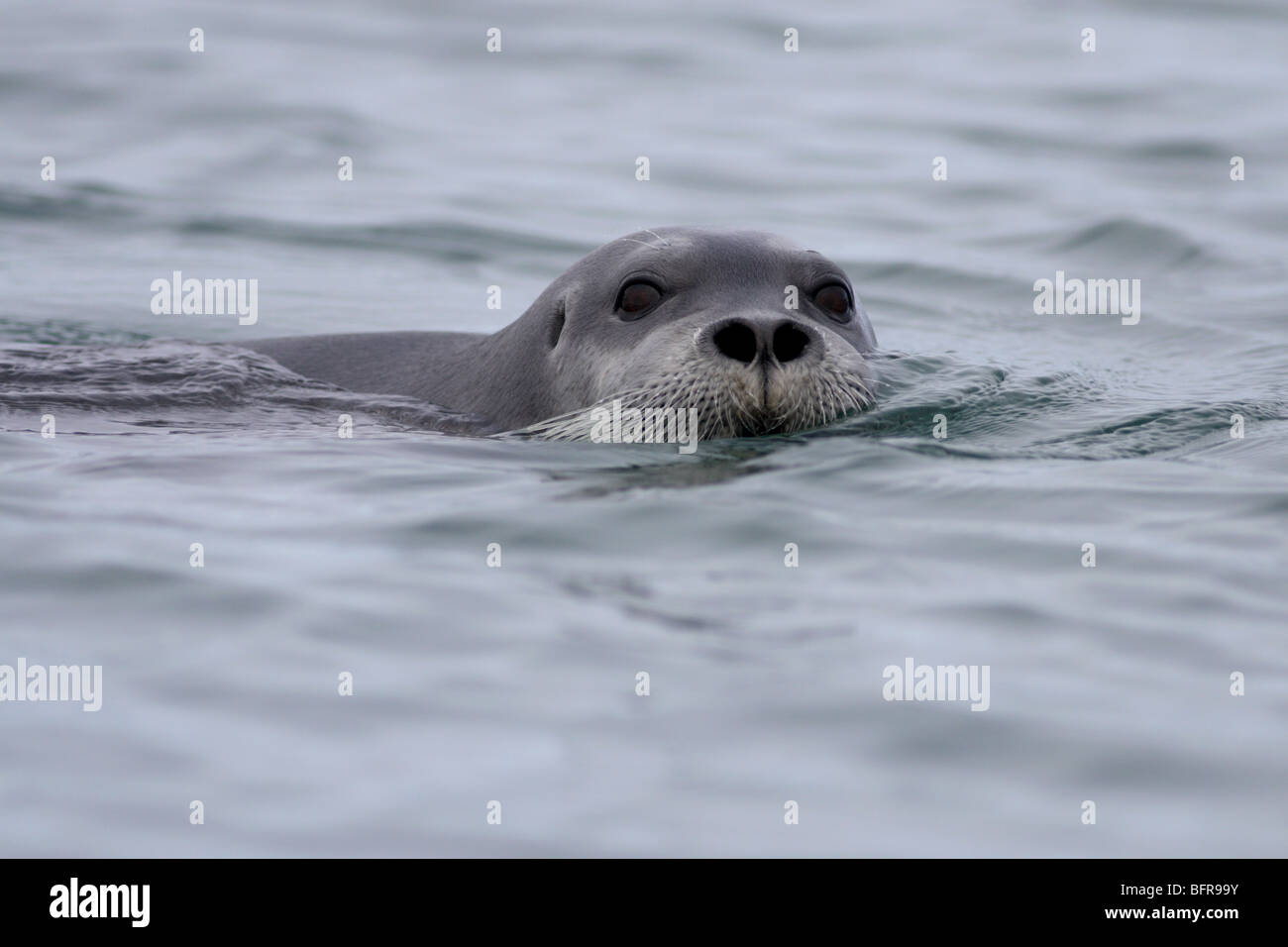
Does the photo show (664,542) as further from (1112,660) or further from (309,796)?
(309,796)

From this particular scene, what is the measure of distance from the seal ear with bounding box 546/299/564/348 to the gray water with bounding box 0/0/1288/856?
0.74 meters

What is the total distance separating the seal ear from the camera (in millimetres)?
8133

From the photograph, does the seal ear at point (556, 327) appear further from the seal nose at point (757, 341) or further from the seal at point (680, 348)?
the seal nose at point (757, 341)

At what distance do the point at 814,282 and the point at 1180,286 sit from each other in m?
5.57

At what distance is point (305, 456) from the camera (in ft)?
23.5

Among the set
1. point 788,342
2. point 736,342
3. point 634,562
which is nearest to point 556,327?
point 736,342

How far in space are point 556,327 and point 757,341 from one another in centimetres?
147

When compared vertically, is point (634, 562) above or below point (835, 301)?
below

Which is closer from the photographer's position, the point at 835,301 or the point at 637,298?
the point at 637,298

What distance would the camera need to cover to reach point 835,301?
7887 mm

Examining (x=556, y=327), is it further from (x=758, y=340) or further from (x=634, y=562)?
(x=634, y=562)

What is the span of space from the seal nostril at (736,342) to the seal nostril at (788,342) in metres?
0.09
